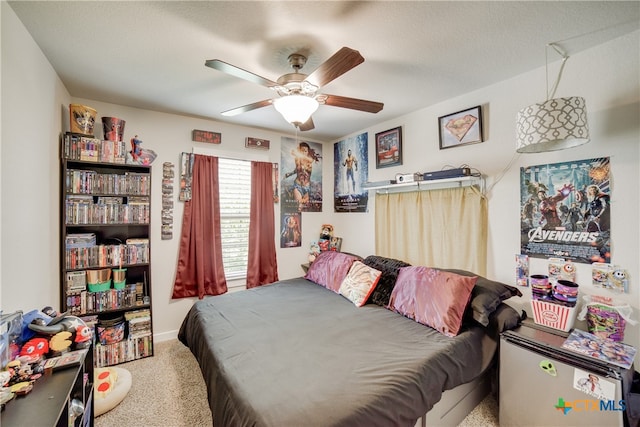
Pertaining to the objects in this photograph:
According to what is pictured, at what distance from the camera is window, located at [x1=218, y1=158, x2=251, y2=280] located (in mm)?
3342

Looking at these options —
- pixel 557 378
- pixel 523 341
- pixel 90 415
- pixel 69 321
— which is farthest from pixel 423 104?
pixel 90 415

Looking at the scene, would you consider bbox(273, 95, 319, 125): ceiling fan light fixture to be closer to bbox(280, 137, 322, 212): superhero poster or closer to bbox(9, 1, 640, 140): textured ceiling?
bbox(9, 1, 640, 140): textured ceiling

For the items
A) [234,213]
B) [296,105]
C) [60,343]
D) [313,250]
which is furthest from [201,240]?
[296,105]

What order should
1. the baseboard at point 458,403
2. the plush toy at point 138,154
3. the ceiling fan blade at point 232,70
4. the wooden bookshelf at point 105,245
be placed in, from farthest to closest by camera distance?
the plush toy at point 138,154, the wooden bookshelf at point 105,245, the baseboard at point 458,403, the ceiling fan blade at point 232,70

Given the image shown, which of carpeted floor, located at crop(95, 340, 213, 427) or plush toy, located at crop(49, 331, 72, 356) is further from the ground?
plush toy, located at crop(49, 331, 72, 356)

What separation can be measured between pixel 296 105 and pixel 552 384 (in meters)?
2.25

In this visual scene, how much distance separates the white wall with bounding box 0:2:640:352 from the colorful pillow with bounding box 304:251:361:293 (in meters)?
1.29

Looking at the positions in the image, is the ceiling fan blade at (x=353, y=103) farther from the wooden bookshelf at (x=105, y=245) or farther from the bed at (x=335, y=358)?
the wooden bookshelf at (x=105, y=245)

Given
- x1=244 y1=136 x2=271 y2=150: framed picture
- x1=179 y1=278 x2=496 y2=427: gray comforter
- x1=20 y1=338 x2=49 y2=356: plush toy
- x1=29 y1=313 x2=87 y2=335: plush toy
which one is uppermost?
x1=244 y1=136 x2=271 y2=150: framed picture

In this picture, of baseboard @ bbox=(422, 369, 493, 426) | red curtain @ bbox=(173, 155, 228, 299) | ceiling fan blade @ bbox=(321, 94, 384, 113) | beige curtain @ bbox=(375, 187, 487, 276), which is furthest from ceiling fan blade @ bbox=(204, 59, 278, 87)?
baseboard @ bbox=(422, 369, 493, 426)

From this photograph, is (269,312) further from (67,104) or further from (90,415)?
(67,104)

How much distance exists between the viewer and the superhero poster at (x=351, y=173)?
11.9 feet

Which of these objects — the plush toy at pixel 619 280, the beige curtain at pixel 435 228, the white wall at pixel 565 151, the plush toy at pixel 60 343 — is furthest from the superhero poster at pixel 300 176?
the plush toy at pixel 619 280

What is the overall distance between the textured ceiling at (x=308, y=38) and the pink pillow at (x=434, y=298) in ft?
5.37
